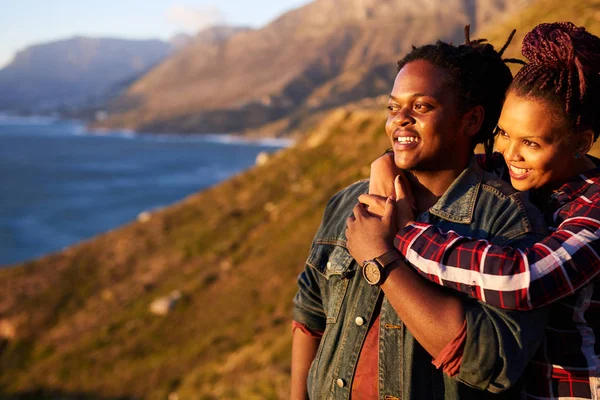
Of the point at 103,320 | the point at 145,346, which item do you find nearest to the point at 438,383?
the point at 145,346

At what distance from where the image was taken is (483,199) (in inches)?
95.1

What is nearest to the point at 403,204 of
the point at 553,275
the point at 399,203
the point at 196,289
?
the point at 399,203

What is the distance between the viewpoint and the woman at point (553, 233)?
203 centimetres

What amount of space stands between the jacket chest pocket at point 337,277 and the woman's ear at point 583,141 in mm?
1092

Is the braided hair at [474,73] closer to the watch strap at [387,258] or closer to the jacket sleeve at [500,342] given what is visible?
the watch strap at [387,258]

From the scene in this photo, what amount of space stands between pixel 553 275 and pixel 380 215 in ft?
2.46

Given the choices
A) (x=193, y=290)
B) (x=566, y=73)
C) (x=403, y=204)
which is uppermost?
(x=566, y=73)

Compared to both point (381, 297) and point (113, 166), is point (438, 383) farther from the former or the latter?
point (113, 166)

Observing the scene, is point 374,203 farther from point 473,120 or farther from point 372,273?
point 473,120

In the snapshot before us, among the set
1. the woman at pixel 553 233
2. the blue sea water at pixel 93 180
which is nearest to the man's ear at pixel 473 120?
the woman at pixel 553 233

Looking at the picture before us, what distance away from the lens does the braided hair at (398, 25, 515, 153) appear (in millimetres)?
2502

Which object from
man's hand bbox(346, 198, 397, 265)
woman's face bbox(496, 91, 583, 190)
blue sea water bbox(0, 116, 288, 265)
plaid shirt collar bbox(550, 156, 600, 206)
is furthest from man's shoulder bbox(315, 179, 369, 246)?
blue sea water bbox(0, 116, 288, 265)

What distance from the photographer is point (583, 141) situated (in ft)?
7.82

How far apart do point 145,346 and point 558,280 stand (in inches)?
787
